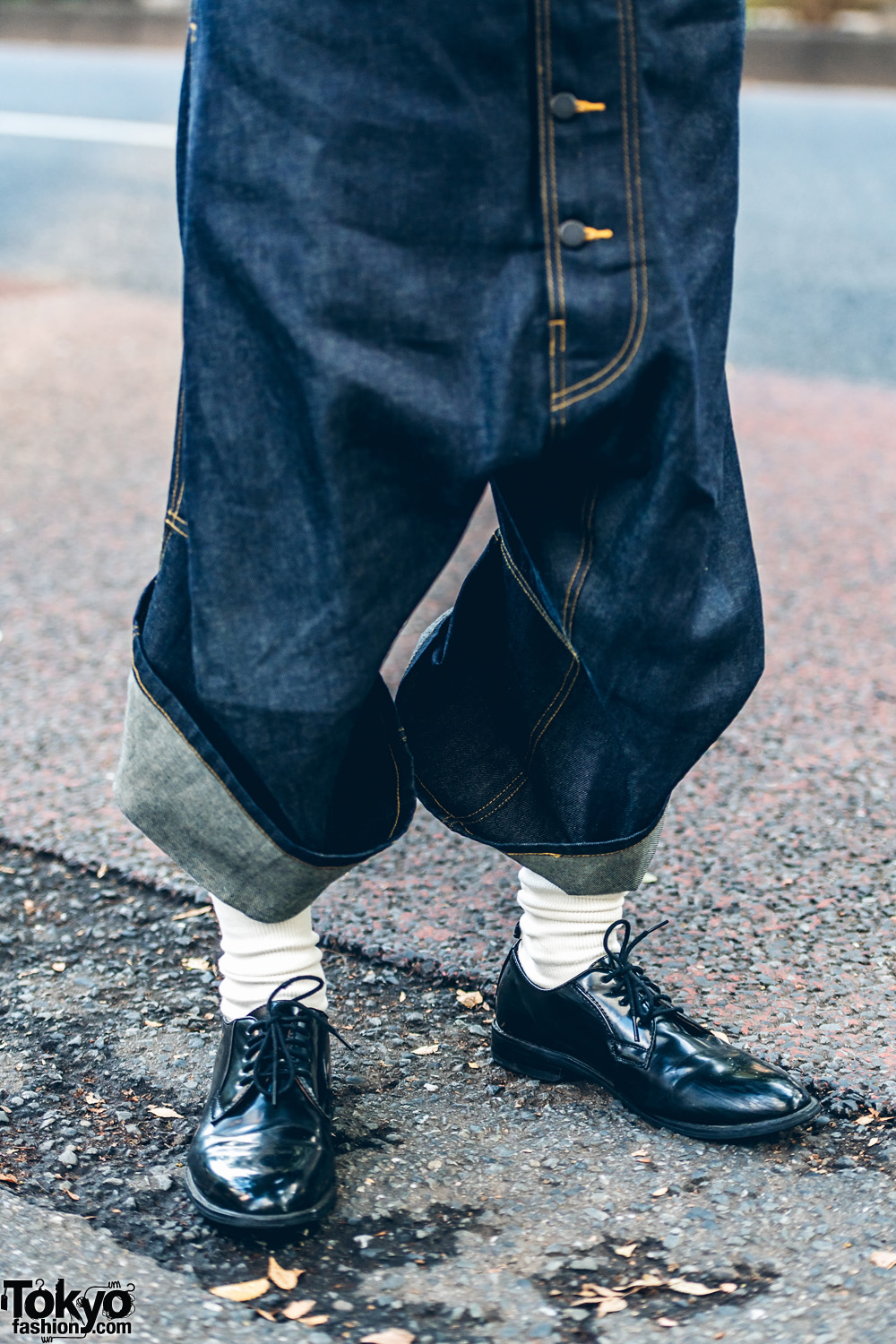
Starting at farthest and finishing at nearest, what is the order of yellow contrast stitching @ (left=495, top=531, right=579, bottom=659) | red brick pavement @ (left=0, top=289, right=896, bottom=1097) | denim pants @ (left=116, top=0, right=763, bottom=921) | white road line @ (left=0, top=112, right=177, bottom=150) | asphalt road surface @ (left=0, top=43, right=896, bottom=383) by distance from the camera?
1. white road line @ (left=0, top=112, right=177, bottom=150)
2. asphalt road surface @ (left=0, top=43, right=896, bottom=383)
3. red brick pavement @ (left=0, top=289, right=896, bottom=1097)
4. yellow contrast stitching @ (left=495, top=531, right=579, bottom=659)
5. denim pants @ (left=116, top=0, right=763, bottom=921)

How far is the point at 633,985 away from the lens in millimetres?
1555

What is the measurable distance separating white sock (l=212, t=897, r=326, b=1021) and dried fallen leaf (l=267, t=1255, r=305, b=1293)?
0.84 ft

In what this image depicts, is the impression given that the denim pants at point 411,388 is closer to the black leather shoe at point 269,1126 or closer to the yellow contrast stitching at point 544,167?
the yellow contrast stitching at point 544,167

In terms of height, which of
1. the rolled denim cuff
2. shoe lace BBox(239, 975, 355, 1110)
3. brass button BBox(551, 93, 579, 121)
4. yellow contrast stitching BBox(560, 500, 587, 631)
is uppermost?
brass button BBox(551, 93, 579, 121)

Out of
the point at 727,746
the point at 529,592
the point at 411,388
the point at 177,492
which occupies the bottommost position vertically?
the point at 727,746

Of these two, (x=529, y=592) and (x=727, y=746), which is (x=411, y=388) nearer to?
(x=529, y=592)

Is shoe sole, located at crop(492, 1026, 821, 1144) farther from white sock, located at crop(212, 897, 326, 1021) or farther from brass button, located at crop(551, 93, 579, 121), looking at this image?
brass button, located at crop(551, 93, 579, 121)

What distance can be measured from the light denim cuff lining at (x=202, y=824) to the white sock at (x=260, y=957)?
5 cm

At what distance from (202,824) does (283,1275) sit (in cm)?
42

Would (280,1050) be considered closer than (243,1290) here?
No

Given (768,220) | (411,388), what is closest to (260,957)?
(411,388)

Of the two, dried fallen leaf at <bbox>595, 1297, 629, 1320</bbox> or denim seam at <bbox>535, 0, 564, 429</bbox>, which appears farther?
dried fallen leaf at <bbox>595, 1297, 629, 1320</bbox>

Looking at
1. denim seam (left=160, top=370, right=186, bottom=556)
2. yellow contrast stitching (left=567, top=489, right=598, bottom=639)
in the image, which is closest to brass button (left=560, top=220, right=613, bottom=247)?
yellow contrast stitching (left=567, top=489, right=598, bottom=639)

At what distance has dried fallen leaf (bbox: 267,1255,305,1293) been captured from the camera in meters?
1.29
